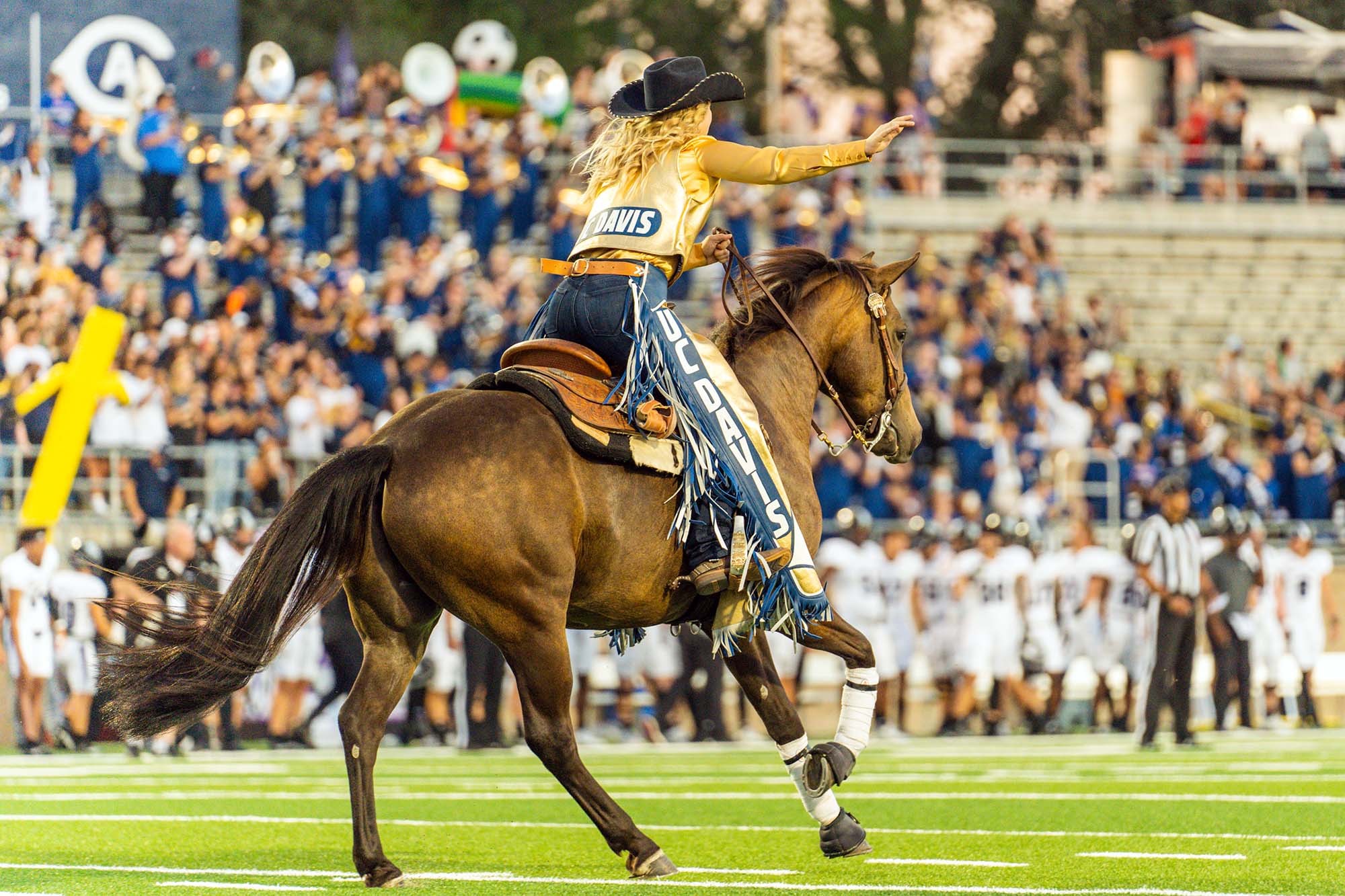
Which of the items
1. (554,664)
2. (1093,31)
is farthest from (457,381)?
(1093,31)

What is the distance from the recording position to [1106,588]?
18.5m

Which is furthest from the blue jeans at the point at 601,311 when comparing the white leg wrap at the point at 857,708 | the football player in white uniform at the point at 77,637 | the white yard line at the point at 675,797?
the football player in white uniform at the point at 77,637

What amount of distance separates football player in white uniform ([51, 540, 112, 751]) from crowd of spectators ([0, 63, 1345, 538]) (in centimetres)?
103

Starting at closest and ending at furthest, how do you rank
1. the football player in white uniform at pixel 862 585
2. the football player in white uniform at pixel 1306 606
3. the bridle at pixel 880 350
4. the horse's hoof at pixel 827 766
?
the horse's hoof at pixel 827 766, the bridle at pixel 880 350, the football player in white uniform at pixel 862 585, the football player in white uniform at pixel 1306 606

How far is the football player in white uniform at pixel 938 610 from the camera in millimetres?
18172

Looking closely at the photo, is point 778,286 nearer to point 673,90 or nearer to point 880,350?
point 880,350

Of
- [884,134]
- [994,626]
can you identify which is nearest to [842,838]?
[884,134]

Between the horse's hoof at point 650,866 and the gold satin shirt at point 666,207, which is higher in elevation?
the gold satin shirt at point 666,207

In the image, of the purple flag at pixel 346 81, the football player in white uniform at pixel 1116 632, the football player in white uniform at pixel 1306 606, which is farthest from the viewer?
the purple flag at pixel 346 81

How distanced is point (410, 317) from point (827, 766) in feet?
43.4

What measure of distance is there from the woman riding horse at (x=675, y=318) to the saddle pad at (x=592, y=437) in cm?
10

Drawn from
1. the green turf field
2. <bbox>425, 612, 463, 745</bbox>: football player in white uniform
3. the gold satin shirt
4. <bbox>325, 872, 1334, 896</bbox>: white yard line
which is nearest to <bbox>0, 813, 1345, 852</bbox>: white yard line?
the green turf field

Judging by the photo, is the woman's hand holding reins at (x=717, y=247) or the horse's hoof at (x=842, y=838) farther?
the woman's hand holding reins at (x=717, y=247)

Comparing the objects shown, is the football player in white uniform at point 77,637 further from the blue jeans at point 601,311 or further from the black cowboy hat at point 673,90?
the black cowboy hat at point 673,90
